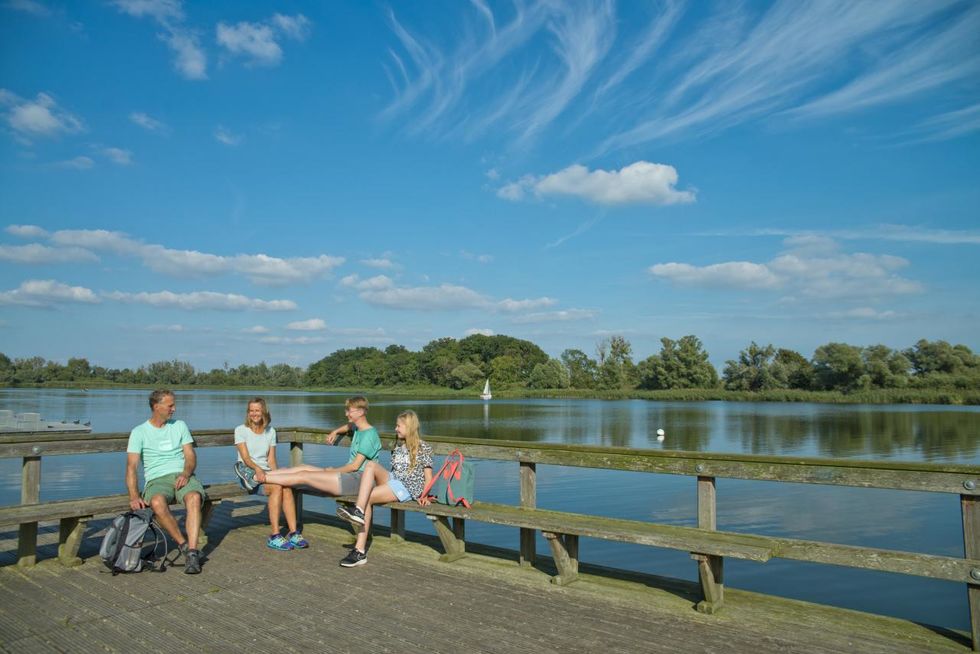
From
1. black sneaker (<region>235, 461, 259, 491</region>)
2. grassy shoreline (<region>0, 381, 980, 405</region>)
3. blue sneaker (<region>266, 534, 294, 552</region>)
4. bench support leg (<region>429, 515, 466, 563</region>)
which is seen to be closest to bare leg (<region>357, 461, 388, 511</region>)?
bench support leg (<region>429, 515, 466, 563</region>)

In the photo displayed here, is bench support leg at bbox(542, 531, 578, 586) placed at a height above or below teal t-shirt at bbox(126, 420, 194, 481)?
below

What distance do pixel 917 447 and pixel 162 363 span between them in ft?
422

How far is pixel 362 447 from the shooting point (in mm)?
6125

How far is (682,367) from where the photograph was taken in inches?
3164

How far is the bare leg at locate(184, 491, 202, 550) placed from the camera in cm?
539

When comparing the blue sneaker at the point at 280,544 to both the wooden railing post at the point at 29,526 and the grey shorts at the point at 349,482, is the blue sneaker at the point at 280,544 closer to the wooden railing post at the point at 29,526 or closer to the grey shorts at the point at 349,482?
the grey shorts at the point at 349,482

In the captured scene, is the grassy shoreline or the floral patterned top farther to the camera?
the grassy shoreline

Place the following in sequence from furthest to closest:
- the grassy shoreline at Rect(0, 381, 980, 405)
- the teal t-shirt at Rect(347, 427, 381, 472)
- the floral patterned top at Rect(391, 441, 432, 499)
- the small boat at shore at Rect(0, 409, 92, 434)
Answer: the grassy shoreline at Rect(0, 381, 980, 405)
the small boat at shore at Rect(0, 409, 92, 434)
the teal t-shirt at Rect(347, 427, 381, 472)
the floral patterned top at Rect(391, 441, 432, 499)

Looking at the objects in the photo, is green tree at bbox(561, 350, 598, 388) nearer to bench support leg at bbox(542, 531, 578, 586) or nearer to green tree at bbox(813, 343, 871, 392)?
green tree at bbox(813, 343, 871, 392)

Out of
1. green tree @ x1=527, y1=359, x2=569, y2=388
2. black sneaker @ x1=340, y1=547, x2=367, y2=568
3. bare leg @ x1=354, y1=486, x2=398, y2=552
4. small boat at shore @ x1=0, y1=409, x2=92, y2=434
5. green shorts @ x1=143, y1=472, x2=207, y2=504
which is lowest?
small boat at shore @ x1=0, y1=409, x2=92, y2=434

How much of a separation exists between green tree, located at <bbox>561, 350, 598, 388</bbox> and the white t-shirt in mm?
88720

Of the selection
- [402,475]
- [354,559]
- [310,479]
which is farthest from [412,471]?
[310,479]

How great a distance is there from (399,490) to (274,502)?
122 cm

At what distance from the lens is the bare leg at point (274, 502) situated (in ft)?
20.2
